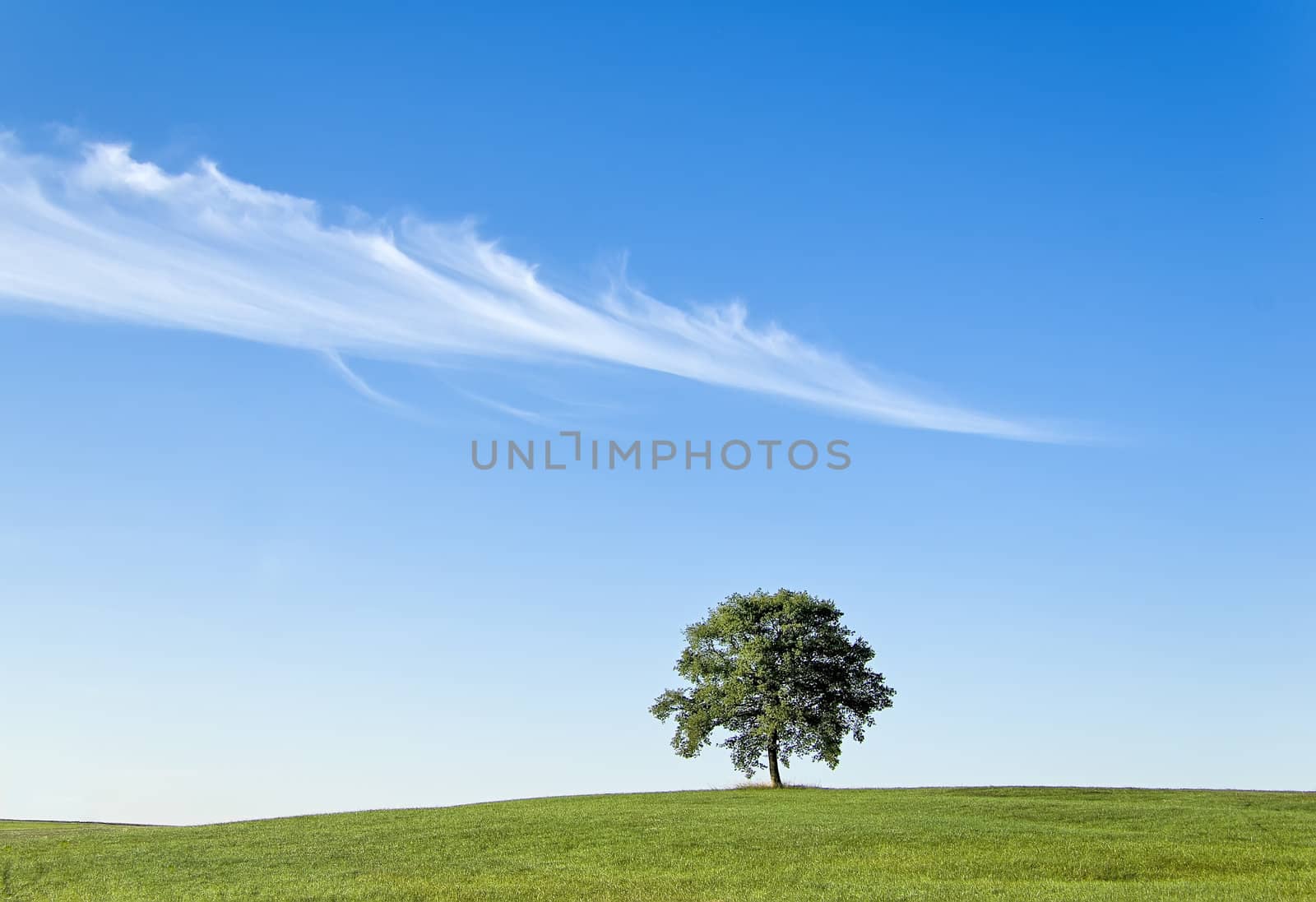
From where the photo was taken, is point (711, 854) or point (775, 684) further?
point (775, 684)

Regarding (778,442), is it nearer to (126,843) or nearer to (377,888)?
(377,888)

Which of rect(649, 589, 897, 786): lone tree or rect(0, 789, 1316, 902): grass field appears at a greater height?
rect(649, 589, 897, 786): lone tree

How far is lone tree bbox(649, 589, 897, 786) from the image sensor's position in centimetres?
6494

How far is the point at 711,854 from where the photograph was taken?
3669 centimetres

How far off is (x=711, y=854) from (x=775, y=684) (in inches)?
1138

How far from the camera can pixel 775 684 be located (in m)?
65.1

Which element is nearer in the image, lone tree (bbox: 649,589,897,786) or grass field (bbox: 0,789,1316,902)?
grass field (bbox: 0,789,1316,902)

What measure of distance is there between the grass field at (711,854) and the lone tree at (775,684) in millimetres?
11747

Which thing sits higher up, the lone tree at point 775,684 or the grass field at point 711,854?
the lone tree at point 775,684

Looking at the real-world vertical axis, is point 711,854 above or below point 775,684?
below

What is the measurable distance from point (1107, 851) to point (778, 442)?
25.0 meters

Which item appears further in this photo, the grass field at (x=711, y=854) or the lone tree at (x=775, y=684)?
the lone tree at (x=775, y=684)

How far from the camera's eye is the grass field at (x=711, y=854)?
3152 cm

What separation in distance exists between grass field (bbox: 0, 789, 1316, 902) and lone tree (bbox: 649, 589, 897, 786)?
462 inches
